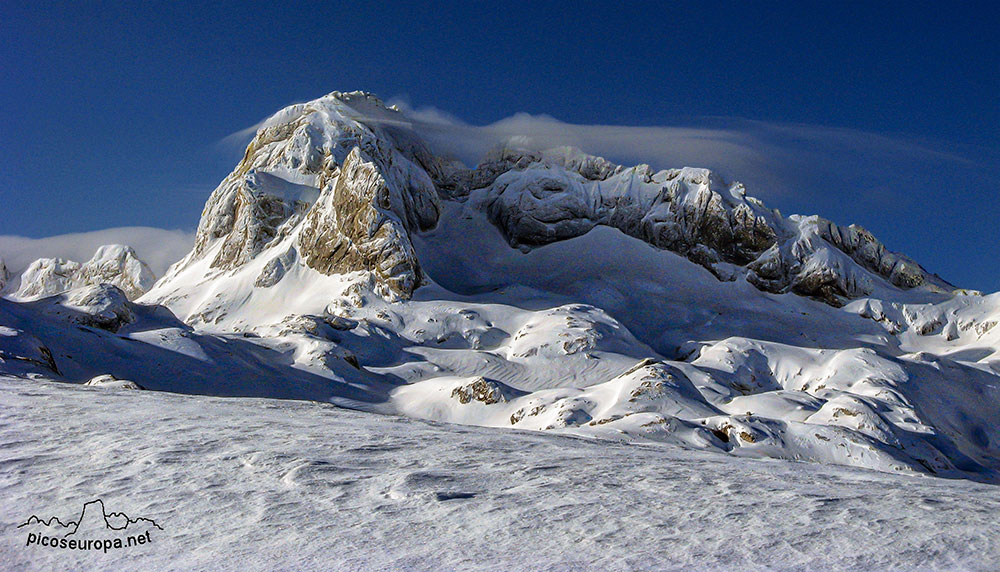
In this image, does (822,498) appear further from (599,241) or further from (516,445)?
(599,241)

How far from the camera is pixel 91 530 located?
721 cm

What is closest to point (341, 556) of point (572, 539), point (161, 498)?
point (572, 539)

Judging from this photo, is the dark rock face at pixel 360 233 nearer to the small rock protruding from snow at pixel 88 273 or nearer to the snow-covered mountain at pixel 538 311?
the snow-covered mountain at pixel 538 311

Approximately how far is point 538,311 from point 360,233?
25.7 meters

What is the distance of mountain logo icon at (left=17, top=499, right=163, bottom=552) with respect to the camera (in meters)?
6.93

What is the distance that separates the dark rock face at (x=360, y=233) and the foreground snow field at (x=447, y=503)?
243ft

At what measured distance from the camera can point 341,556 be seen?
6609 mm

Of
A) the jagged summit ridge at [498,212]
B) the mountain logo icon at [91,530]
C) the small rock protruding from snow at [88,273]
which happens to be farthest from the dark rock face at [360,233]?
the mountain logo icon at [91,530]

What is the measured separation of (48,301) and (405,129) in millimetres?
89759

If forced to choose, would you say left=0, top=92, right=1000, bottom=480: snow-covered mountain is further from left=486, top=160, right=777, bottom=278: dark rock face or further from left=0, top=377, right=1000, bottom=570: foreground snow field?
left=0, top=377, right=1000, bottom=570: foreground snow field

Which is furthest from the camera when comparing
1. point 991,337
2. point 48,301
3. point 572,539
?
point 991,337

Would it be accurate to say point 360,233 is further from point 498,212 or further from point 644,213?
point 644,213

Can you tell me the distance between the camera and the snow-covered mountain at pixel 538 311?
4672 cm

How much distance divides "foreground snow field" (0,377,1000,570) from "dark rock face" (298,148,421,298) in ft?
243
